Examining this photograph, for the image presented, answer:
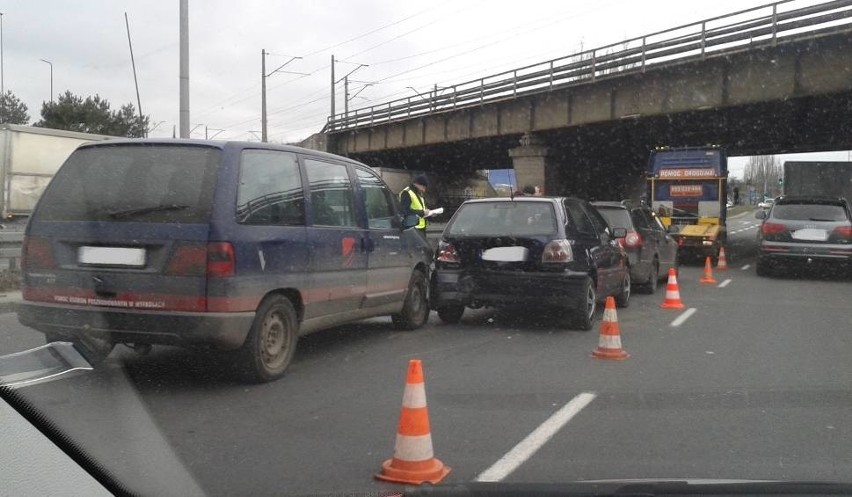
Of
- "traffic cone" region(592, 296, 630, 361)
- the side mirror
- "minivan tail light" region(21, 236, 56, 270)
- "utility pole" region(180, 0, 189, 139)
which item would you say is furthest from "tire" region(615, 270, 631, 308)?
"utility pole" region(180, 0, 189, 139)

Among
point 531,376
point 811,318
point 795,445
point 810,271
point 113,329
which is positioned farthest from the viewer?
point 810,271

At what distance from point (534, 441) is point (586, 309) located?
13.9 ft

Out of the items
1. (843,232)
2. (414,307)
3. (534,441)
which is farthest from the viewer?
(843,232)

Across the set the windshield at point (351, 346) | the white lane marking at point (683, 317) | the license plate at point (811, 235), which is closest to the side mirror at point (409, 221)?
the windshield at point (351, 346)

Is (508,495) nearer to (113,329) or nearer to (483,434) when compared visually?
(483,434)

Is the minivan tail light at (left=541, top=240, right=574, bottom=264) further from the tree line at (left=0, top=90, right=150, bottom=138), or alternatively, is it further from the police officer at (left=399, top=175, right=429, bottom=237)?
the tree line at (left=0, top=90, right=150, bottom=138)

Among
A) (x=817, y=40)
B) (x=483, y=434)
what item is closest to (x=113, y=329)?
(x=483, y=434)

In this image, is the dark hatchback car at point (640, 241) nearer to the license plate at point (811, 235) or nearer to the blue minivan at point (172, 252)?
the license plate at point (811, 235)

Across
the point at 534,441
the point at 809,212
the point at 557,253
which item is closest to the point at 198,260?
the point at 534,441

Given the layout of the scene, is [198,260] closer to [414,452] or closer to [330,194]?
[330,194]

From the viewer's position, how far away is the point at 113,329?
555 centimetres

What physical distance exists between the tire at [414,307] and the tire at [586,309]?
172 cm

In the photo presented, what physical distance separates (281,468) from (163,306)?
1813 mm

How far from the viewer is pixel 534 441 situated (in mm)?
4777
